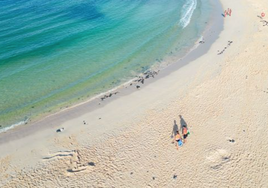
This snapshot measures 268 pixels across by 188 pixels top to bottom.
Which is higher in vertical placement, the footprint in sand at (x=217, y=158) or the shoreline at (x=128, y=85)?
the shoreline at (x=128, y=85)

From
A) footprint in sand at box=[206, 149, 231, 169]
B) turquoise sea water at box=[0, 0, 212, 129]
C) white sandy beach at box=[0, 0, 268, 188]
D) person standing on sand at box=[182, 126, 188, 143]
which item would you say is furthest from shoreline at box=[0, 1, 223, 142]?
footprint in sand at box=[206, 149, 231, 169]

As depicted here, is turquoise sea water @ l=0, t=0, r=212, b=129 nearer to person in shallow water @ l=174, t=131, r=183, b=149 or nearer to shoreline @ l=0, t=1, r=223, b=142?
shoreline @ l=0, t=1, r=223, b=142

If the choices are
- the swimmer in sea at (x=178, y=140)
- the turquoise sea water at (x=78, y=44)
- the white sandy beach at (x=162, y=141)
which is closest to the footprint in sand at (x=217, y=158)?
the white sandy beach at (x=162, y=141)

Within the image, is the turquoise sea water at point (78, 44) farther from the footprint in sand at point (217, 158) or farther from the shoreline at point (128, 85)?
the footprint in sand at point (217, 158)

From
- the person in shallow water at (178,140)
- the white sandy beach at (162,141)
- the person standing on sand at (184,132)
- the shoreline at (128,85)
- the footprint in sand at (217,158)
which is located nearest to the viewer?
the white sandy beach at (162,141)

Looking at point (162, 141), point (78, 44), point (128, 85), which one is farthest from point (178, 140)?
point (78, 44)

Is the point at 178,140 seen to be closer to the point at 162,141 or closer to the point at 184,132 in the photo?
the point at 184,132

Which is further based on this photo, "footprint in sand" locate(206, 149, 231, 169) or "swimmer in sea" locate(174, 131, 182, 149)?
"swimmer in sea" locate(174, 131, 182, 149)

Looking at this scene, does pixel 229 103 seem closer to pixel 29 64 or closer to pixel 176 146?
Result: pixel 176 146

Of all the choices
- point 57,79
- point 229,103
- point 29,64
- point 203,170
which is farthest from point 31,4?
point 203,170
